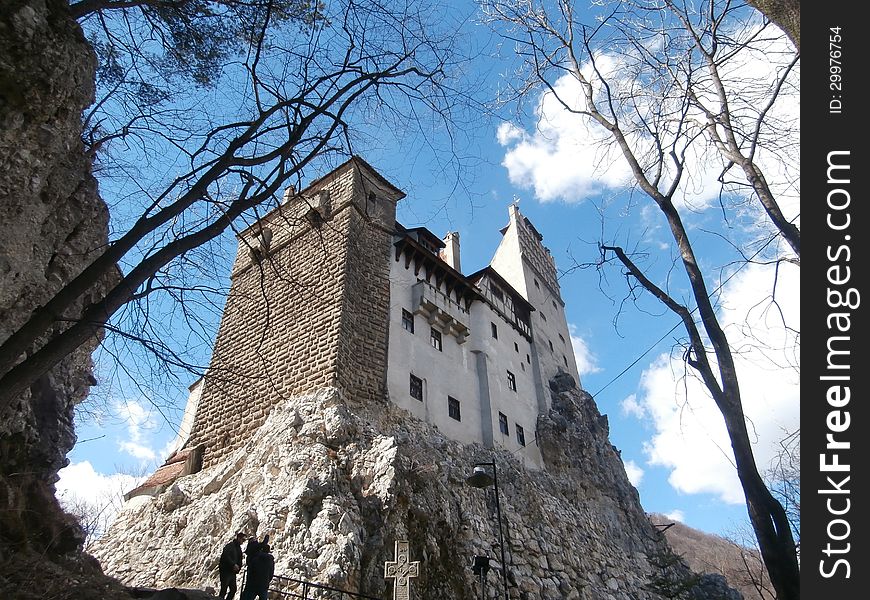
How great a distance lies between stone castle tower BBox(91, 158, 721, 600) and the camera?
11203 millimetres

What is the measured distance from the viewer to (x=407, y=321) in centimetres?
1800

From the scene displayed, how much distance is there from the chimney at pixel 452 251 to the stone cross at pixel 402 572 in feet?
56.9

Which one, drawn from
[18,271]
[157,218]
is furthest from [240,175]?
[18,271]

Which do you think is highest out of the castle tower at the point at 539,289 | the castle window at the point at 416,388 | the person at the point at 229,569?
the castle tower at the point at 539,289

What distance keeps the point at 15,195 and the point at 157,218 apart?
151 centimetres

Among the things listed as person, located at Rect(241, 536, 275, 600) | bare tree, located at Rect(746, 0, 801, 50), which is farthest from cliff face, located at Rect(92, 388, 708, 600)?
bare tree, located at Rect(746, 0, 801, 50)

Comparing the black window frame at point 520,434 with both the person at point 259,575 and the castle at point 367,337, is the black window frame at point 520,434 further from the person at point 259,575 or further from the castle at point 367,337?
the person at point 259,575

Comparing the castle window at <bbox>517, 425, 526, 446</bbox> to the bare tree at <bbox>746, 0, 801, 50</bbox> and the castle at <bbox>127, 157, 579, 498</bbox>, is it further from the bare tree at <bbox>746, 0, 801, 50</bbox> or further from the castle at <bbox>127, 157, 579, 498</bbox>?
the bare tree at <bbox>746, 0, 801, 50</bbox>

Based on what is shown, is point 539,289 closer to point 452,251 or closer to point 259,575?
point 452,251

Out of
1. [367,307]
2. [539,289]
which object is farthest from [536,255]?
[367,307]

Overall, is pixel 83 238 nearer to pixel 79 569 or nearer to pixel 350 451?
pixel 79 569

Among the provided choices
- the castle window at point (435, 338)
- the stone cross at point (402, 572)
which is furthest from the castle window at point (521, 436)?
the stone cross at point (402, 572)

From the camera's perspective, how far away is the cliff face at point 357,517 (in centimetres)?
1062
